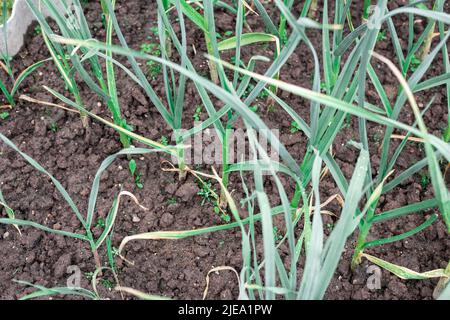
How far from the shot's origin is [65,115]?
1.50 meters

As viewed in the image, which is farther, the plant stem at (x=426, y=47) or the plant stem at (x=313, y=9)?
the plant stem at (x=313, y=9)

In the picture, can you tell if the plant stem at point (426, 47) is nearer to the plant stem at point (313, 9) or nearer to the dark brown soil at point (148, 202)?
the dark brown soil at point (148, 202)

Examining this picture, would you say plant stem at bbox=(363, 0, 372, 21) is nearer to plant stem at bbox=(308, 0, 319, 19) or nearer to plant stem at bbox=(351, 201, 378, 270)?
plant stem at bbox=(308, 0, 319, 19)

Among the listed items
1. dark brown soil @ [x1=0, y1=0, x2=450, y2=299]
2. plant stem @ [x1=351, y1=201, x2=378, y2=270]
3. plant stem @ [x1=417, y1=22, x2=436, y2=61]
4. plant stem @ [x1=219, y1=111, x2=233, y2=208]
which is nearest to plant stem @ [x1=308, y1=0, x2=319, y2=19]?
dark brown soil @ [x1=0, y1=0, x2=450, y2=299]

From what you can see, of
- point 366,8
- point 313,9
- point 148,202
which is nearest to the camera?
point 148,202

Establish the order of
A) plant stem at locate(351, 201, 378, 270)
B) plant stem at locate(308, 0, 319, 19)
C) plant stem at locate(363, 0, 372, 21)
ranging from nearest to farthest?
1. plant stem at locate(351, 201, 378, 270)
2. plant stem at locate(363, 0, 372, 21)
3. plant stem at locate(308, 0, 319, 19)

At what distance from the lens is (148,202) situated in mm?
1355

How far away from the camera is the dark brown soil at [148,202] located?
4.11 ft

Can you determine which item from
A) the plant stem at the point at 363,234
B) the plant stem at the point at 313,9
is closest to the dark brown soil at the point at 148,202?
the plant stem at the point at 363,234

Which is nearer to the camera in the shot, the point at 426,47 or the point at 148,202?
the point at 148,202

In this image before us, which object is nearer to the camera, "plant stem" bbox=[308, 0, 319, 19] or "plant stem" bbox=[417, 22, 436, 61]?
"plant stem" bbox=[417, 22, 436, 61]

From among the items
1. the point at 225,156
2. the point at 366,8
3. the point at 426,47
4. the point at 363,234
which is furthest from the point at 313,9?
the point at 363,234

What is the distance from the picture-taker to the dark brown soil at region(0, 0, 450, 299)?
1.25 meters

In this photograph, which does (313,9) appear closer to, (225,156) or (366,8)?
(366,8)
